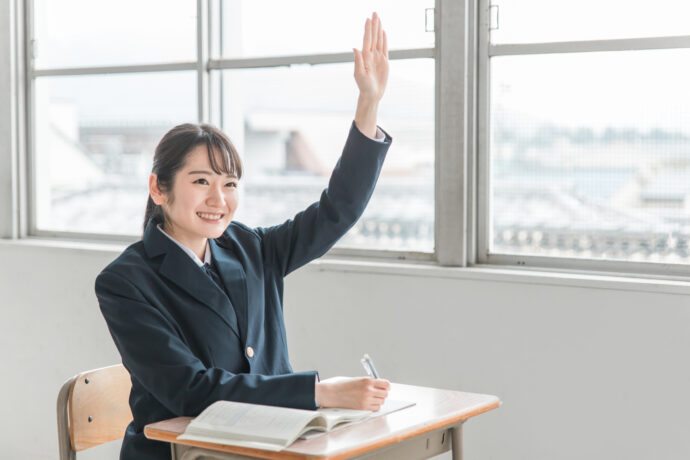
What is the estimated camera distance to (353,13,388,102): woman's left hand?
1942mm

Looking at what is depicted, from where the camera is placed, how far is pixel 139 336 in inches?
69.2

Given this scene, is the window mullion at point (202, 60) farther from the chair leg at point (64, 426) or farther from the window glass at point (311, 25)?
the chair leg at point (64, 426)

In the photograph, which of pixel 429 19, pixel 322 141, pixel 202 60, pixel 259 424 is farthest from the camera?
pixel 202 60

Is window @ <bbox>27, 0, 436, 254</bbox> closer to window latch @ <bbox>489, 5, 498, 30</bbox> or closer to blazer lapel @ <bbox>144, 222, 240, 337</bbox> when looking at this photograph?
window latch @ <bbox>489, 5, 498, 30</bbox>

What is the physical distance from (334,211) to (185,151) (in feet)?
1.20

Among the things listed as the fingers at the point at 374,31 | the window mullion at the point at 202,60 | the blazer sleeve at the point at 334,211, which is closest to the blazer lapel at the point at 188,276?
the blazer sleeve at the point at 334,211

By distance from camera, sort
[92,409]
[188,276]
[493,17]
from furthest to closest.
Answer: [493,17]
[92,409]
[188,276]

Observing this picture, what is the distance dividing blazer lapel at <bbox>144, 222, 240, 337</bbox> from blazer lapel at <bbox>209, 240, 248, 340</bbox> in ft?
0.07

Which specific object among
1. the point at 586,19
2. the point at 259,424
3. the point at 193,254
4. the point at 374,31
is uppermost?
the point at 586,19

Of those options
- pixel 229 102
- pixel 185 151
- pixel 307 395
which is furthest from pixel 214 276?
pixel 229 102

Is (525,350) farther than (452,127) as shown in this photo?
→ No

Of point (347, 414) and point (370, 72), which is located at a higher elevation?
point (370, 72)

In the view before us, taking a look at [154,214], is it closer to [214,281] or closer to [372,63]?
[214,281]

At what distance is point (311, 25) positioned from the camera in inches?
121
